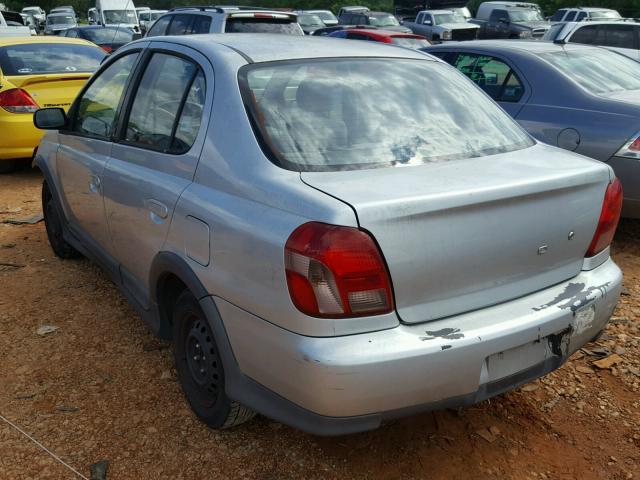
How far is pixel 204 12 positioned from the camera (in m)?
9.61

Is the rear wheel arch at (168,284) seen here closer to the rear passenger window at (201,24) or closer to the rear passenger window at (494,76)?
the rear passenger window at (494,76)

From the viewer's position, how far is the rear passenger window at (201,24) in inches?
369

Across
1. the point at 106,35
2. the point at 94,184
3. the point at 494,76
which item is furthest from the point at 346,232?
the point at 106,35

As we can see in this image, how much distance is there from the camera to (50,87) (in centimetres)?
Answer: 740

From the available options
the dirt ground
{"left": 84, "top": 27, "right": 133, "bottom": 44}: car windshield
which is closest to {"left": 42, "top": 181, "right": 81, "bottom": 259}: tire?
the dirt ground

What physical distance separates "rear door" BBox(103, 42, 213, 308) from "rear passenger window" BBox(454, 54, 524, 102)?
3.51 metres

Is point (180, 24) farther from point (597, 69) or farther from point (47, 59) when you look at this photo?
point (597, 69)

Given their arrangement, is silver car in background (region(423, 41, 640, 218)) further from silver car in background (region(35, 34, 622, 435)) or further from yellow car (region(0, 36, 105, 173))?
yellow car (region(0, 36, 105, 173))

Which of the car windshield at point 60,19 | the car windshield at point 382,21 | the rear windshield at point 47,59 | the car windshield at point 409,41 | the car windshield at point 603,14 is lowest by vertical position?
the car windshield at point 60,19

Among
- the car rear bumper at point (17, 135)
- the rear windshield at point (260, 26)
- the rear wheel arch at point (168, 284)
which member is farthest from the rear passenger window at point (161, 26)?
the rear wheel arch at point (168, 284)

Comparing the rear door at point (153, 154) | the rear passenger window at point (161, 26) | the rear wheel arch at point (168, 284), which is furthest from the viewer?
the rear passenger window at point (161, 26)

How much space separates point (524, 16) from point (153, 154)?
26.1 meters

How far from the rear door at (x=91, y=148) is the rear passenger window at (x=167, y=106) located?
0.24m

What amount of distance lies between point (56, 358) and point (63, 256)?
1.65 m
